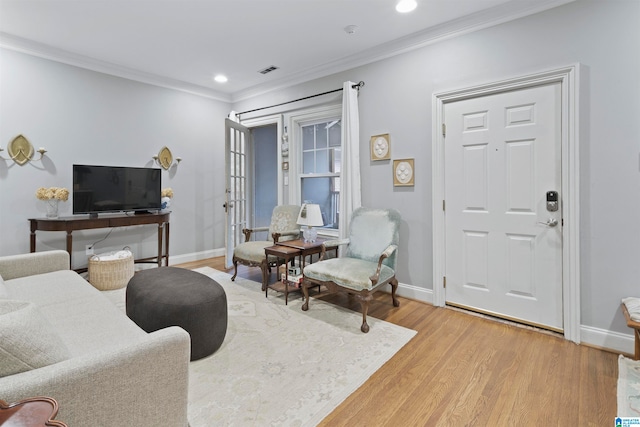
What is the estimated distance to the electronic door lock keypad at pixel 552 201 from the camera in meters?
2.58

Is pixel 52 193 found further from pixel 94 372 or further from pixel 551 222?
pixel 551 222

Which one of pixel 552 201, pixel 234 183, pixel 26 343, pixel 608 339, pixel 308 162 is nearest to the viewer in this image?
pixel 26 343

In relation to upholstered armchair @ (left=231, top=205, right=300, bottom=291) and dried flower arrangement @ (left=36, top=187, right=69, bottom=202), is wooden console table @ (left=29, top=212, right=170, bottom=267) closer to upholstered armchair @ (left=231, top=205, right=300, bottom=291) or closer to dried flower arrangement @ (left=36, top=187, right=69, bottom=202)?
dried flower arrangement @ (left=36, top=187, right=69, bottom=202)

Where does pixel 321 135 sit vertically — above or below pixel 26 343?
above

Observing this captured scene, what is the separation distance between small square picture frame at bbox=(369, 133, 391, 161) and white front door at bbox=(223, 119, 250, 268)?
218 centimetres

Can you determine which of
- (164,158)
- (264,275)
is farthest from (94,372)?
(164,158)

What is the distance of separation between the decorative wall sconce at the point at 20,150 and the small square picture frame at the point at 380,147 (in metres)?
3.81

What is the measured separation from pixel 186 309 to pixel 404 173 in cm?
247

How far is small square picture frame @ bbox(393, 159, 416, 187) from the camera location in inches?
132

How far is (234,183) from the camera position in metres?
4.92

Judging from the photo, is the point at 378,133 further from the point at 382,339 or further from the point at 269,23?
the point at 382,339

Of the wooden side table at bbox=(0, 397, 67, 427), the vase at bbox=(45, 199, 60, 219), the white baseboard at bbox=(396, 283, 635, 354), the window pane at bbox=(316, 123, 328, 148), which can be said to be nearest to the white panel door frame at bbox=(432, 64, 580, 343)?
the white baseboard at bbox=(396, 283, 635, 354)

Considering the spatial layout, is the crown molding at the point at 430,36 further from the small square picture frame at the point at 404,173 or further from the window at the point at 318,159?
the small square picture frame at the point at 404,173

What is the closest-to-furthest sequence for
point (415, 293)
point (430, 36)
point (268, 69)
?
point (430, 36) → point (415, 293) → point (268, 69)
